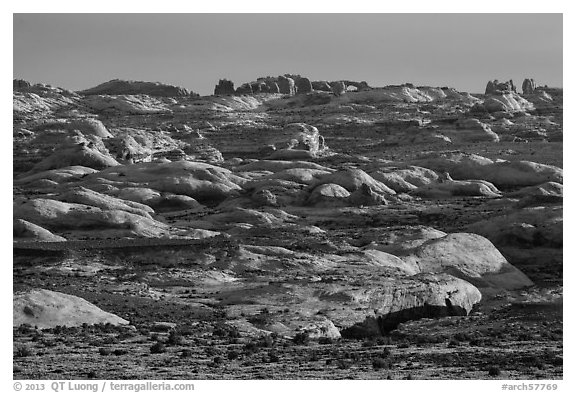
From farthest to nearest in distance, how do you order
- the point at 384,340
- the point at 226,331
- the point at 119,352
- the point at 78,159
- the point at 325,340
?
the point at 78,159 → the point at 384,340 → the point at 226,331 → the point at 325,340 → the point at 119,352

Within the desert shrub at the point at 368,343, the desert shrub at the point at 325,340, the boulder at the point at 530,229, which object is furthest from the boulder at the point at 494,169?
the desert shrub at the point at 325,340

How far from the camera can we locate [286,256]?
70.0m

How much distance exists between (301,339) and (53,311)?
415 inches

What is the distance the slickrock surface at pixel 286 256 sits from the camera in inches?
1762

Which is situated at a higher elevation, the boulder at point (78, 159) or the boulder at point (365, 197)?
the boulder at point (78, 159)

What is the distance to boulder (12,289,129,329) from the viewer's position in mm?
48438

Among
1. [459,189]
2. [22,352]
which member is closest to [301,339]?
[22,352]

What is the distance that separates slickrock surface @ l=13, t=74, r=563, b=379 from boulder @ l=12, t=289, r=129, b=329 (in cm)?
10

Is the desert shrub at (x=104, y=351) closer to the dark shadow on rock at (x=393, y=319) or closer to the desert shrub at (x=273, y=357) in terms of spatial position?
the desert shrub at (x=273, y=357)

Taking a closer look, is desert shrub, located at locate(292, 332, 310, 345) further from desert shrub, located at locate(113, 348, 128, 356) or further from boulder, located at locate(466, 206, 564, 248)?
boulder, located at locate(466, 206, 564, 248)

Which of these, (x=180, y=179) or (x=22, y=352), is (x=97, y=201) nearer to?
(x=180, y=179)

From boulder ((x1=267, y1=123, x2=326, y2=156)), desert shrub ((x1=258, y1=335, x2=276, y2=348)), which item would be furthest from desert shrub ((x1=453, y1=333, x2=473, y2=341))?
boulder ((x1=267, y1=123, x2=326, y2=156))

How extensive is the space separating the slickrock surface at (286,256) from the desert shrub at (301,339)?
0.52 feet

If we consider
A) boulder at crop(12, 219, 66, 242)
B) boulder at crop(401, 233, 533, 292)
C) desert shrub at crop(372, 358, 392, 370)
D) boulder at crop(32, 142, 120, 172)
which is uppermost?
boulder at crop(32, 142, 120, 172)
